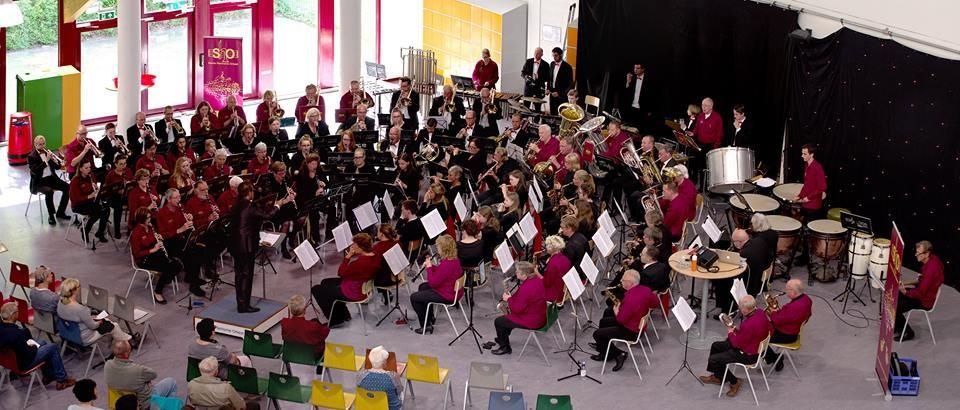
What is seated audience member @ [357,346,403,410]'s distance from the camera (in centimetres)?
1117

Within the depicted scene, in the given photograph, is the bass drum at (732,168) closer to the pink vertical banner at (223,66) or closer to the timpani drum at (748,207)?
the timpani drum at (748,207)

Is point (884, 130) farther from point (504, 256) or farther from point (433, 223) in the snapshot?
point (433, 223)

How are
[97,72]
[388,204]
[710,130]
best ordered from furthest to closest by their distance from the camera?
[97,72] < [710,130] < [388,204]

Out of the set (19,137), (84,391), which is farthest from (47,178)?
(84,391)

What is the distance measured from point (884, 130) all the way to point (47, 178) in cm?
1227

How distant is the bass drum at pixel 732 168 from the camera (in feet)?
55.9

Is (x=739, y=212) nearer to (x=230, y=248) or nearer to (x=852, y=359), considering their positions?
(x=852, y=359)

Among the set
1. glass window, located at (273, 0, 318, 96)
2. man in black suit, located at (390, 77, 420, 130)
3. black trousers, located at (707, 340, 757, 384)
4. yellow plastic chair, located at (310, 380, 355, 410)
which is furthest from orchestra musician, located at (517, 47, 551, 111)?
yellow plastic chair, located at (310, 380, 355, 410)

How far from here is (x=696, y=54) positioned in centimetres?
2020

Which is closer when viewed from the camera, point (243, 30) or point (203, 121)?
point (203, 121)

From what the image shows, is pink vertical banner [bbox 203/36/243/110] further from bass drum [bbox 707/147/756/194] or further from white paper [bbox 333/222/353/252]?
bass drum [bbox 707/147/756/194]

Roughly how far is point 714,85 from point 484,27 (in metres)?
6.27

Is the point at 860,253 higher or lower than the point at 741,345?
higher

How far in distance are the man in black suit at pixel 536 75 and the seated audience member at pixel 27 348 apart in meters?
11.9
